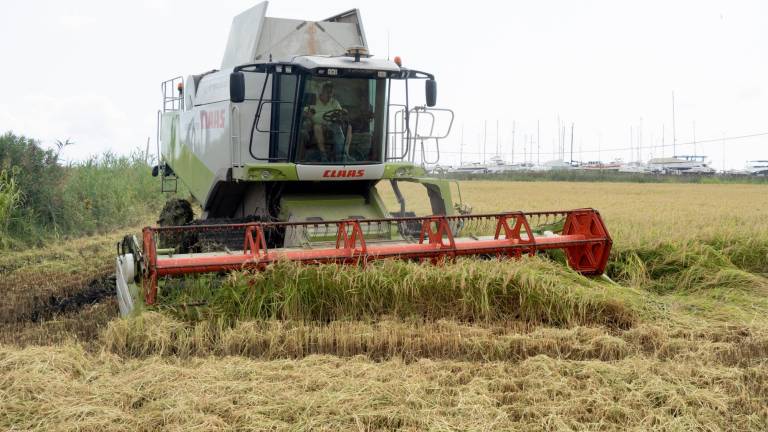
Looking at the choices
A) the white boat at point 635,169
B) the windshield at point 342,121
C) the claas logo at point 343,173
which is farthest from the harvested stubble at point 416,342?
the white boat at point 635,169

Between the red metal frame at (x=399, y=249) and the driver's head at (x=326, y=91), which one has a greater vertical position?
the driver's head at (x=326, y=91)

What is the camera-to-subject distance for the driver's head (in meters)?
6.84

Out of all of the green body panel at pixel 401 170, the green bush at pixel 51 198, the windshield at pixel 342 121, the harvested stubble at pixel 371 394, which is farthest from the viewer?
the green bush at pixel 51 198

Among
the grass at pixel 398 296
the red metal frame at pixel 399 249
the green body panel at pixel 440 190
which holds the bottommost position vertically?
the grass at pixel 398 296

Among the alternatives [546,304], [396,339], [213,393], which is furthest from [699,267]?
[213,393]

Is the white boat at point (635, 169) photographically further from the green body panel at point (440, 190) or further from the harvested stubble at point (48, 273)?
the green body panel at point (440, 190)

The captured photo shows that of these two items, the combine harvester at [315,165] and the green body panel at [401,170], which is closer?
the combine harvester at [315,165]

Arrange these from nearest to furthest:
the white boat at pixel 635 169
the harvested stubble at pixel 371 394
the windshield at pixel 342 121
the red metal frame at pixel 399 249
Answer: the harvested stubble at pixel 371 394 → the red metal frame at pixel 399 249 → the windshield at pixel 342 121 → the white boat at pixel 635 169

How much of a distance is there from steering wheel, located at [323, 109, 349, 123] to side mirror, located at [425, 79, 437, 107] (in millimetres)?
749

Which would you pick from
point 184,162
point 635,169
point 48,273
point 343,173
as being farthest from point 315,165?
point 635,169

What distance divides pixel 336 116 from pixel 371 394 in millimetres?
3669

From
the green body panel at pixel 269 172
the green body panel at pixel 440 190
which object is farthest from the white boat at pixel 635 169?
the green body panel at pixel 269 172

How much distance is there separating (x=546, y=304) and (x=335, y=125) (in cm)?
256

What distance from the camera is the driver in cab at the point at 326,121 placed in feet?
22.5
